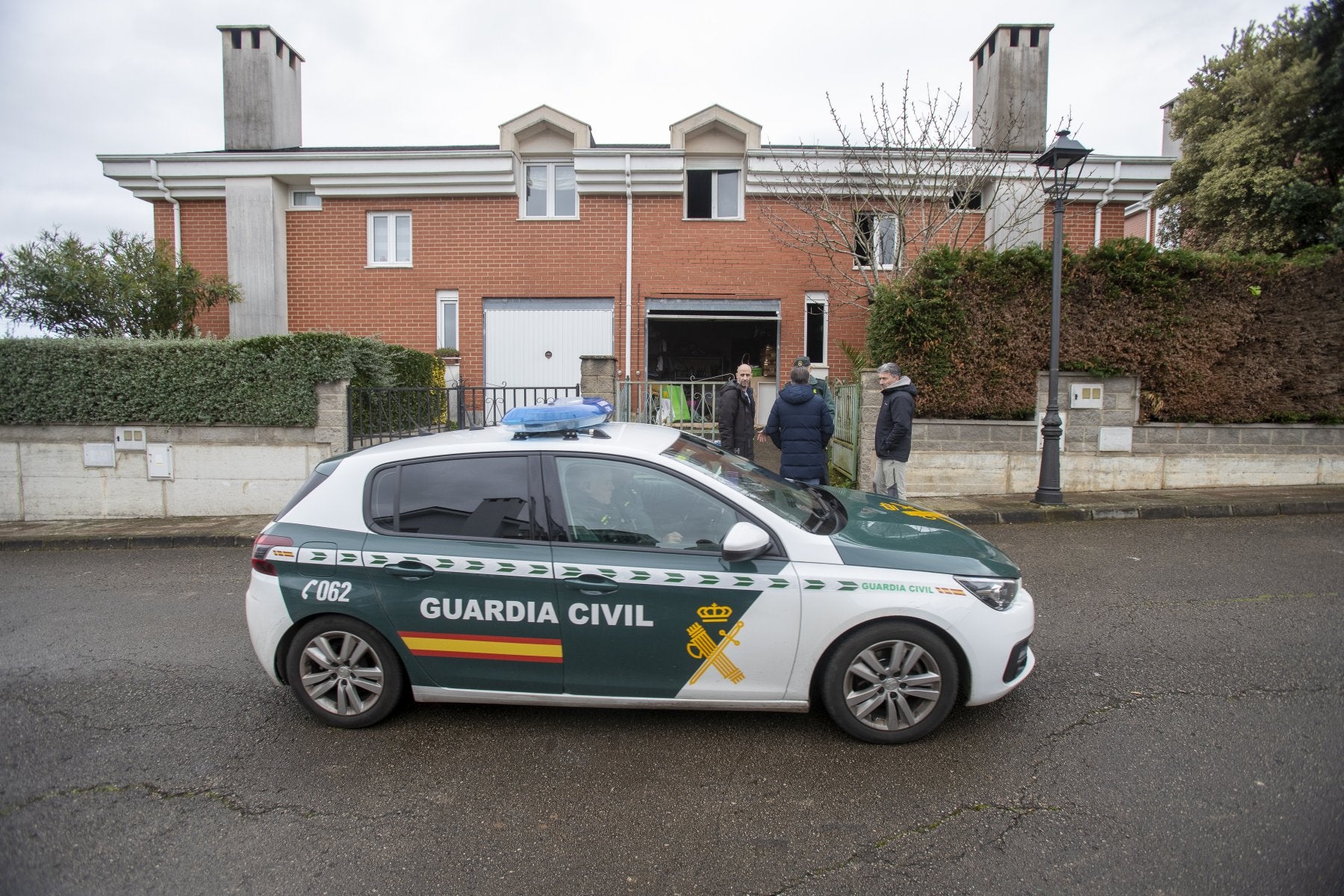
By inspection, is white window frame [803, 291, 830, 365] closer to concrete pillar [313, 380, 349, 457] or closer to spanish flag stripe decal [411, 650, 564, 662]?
concrete pillar [313, 380, 349, 457]

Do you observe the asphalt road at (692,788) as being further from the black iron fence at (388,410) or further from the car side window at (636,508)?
the black iron fence at (388,410)

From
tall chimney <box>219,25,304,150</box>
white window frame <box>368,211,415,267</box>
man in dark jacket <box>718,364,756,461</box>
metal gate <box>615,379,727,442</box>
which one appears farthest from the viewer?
tall chimney <box>219,25,304,150</box>

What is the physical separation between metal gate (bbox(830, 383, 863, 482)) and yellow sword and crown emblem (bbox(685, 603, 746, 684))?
712 centimetres

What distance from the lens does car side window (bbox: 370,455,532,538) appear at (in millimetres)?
3615

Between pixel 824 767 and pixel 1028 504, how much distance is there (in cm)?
717

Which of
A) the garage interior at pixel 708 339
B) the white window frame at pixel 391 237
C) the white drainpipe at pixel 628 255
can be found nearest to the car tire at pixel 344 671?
the white drainpipe at pixel 628 255

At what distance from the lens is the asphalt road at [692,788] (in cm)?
257

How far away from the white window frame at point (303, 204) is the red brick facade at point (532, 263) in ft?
0.51

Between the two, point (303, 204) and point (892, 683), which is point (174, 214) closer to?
point (303, 204)

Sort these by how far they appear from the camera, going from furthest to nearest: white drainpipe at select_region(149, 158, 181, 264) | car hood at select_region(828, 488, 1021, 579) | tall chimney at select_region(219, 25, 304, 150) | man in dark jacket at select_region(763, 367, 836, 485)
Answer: tall chimney at select_region(219, 25, 304, 150)
white drainpipe at select_region(149, 158, 181, 264)
man in dark jacket at select_region(763, 367, 836, 485)
car hood at select_region(828, 488, 1021, 579)

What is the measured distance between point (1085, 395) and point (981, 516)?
2.78 meters

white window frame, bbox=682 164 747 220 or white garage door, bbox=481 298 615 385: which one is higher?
white window frame, bbox=682 164 747 220

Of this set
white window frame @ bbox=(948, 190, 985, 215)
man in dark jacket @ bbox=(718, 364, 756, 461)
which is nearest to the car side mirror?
man in dark jacket @ bbox=(718, 364, 756, 461)

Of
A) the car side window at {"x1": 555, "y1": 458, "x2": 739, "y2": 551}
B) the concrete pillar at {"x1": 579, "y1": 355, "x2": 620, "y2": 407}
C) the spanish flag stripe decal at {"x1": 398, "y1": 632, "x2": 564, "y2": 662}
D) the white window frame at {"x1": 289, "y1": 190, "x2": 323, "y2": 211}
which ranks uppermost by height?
the white window frame at {"x1": 289, "y1": 190, "x2": 323, "y2": 211}
